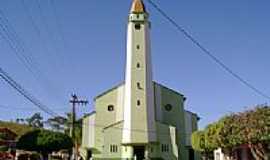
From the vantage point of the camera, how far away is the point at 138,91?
5725 cm

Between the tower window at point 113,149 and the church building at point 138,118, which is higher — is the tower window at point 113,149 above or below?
below

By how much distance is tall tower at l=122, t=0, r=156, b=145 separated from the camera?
5666 cm

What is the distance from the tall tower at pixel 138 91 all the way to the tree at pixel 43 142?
24.6 feet

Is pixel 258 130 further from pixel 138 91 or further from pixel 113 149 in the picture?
pixel 113 149

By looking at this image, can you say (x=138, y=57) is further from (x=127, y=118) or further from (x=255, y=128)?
(x=255, y=128)

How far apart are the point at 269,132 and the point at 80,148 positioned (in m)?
40.1

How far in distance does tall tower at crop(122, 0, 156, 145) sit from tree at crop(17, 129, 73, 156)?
7499 mm

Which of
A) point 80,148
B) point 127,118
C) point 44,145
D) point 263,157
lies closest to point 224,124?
point 263,157

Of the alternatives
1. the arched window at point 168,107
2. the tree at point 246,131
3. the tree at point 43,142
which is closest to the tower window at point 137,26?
the arched window at point 168,107

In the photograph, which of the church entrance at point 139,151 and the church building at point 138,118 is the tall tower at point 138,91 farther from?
the church entrance at point 139,151

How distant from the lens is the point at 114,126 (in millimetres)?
58688

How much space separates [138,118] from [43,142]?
11.4 m

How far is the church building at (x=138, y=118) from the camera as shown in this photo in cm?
5688

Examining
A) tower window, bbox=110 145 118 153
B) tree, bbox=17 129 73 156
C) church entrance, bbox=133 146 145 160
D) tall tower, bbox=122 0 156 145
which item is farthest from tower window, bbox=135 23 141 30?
tree, bbox=17 129 73 156
